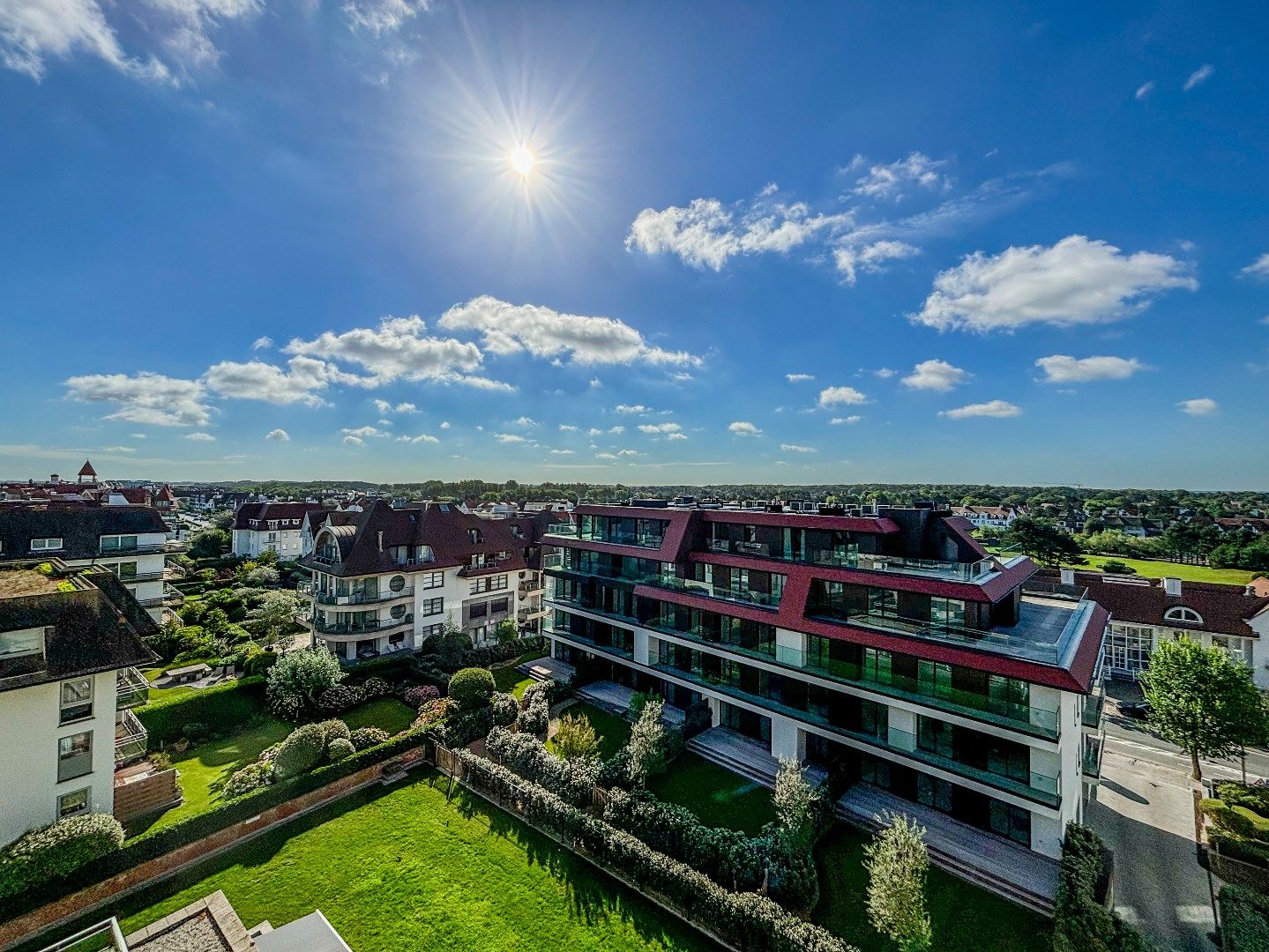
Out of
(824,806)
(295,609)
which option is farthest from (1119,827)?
(295,609)

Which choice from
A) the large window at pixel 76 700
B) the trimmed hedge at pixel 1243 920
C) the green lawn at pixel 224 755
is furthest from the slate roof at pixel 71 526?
the trimmed hedge at pixel 1243 920

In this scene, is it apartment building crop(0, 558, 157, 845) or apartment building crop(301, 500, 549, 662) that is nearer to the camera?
apartment building crop(0, 558, 157, 845)

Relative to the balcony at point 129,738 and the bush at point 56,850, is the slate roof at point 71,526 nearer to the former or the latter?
the balcony at point 129,738

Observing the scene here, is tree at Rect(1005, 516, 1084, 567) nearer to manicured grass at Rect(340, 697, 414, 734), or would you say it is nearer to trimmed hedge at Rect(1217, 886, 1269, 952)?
trimmed hedge at Rect(1217, 886, 1269, 952)

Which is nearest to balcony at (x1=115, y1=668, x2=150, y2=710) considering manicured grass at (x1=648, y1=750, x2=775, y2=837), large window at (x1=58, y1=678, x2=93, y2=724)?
large window at (x1=58, y1=678, x2=93, y2=724)

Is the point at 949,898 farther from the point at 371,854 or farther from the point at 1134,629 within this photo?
the point at 1134,629
